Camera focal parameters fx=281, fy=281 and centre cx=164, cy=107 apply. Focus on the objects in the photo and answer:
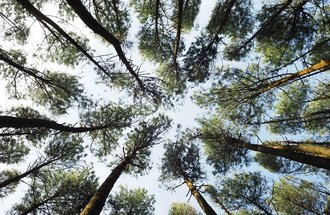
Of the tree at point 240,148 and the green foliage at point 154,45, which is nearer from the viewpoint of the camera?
the tree at point 240,148

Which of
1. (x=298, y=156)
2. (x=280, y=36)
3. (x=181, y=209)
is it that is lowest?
(x=298, y=156)

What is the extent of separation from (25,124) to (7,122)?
46cm

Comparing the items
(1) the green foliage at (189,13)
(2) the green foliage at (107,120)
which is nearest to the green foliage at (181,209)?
(2) the green foliage at (107,120)

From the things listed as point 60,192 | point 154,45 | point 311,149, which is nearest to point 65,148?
point 60,192

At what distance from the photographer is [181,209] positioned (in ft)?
40.8

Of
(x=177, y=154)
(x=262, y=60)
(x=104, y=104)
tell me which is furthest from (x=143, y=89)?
(x=177, y=154)

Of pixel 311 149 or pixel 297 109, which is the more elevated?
pixel 297 109

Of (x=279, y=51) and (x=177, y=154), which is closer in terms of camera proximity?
(x=279, y=51)

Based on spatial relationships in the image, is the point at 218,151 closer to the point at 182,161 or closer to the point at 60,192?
the point at 182,161

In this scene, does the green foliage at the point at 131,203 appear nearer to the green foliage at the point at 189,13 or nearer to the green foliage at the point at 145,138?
the green foliage at the point at 145,138

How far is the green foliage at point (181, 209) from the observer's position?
1198 cm

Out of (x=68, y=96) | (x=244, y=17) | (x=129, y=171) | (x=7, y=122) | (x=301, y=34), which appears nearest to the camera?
(x=7, y=122)

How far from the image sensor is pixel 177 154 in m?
12.2

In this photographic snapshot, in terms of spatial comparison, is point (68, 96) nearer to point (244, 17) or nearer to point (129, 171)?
point (129, 171)
